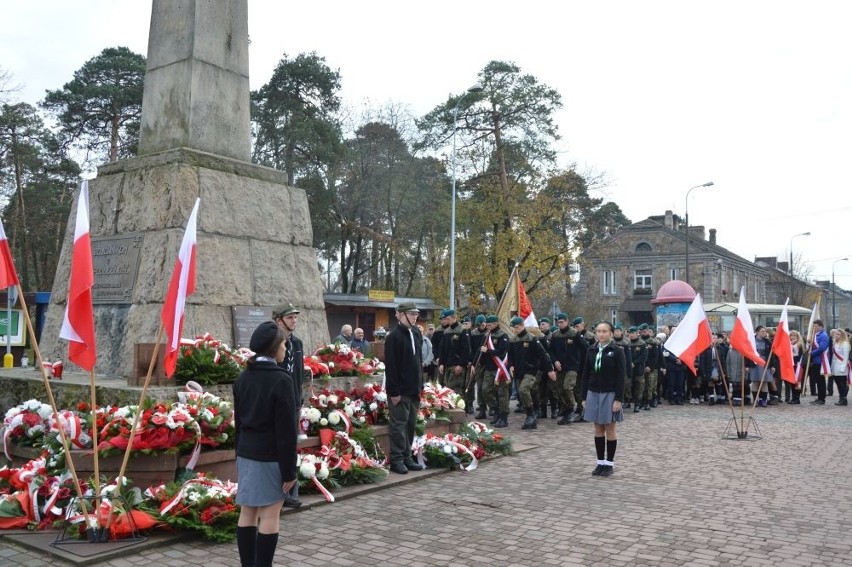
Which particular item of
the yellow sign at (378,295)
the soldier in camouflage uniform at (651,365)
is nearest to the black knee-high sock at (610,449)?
the soldier in camouflage uniform at (651,365)

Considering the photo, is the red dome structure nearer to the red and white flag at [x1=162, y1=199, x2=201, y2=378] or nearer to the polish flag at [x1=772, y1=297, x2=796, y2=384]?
the polish flag at [x1=772, y1=297, x2=796, y2=384]

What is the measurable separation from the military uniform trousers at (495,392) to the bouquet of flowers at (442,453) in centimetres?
395

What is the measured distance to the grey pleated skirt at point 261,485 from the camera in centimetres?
410

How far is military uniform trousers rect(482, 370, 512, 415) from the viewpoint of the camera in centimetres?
1241

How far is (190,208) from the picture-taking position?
24.5 ft

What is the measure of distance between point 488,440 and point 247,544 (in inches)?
206

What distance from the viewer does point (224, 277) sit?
7602 mm

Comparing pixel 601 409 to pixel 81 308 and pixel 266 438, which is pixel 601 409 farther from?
pixel 81 308

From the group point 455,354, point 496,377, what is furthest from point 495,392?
point 455,354

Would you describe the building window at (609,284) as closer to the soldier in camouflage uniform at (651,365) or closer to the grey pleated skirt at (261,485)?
the soldier in camouflage uniform at (651,365)

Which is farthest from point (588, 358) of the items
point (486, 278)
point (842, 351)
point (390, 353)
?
point (486, 278)

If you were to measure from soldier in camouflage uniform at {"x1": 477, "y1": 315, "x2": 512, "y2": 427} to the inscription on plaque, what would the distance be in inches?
255

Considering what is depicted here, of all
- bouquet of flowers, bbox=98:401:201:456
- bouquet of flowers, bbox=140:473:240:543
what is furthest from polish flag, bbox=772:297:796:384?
bouquet of flowers, bbox=98:401:201:456


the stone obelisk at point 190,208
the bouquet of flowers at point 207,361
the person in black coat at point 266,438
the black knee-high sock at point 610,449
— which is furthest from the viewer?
the black knee-high sock at point 610,449
